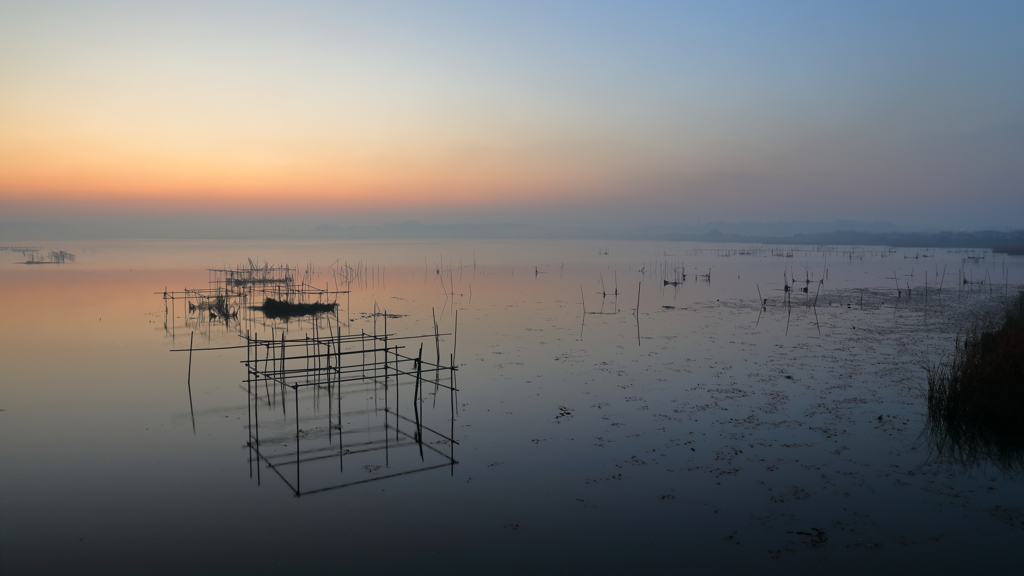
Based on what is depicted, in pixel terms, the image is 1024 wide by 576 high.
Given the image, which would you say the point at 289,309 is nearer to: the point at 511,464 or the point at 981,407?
the point at 511,464

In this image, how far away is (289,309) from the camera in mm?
18594

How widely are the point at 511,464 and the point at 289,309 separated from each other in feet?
44.4

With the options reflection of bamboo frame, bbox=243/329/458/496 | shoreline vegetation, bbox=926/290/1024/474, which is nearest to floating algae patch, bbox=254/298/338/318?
reflection of bamboo frame, bbox=243/329/458/496

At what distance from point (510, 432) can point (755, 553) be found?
3549 millimetres

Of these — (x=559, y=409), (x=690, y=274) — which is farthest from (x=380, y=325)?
(x=690, y=274)

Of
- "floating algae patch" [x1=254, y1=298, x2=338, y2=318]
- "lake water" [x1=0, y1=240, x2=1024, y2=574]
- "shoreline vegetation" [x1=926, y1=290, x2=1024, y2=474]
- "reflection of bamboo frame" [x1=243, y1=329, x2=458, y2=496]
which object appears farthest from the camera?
"floating algae patch" [x1=254, y1=298, x2=338, y2=318]

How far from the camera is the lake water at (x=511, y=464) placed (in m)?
5.11

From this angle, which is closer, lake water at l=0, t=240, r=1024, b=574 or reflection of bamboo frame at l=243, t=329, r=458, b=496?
lake water at l=0, t=240, r=1024, b=574

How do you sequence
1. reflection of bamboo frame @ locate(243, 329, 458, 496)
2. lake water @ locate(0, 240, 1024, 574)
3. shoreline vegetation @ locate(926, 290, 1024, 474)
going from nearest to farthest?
lake water @ locate(0, 240, 1024, 574)
reflection of bamboo frame @ locate(243, 329, 458, 496)
shoreline vegetation @ locate(926, 290, 1024, 474)

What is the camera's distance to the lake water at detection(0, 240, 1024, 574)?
5109 millimetres

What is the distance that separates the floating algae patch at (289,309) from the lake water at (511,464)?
11.7 feet

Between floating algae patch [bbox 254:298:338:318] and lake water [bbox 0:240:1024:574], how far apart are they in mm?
3558

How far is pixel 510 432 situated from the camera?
7945mm

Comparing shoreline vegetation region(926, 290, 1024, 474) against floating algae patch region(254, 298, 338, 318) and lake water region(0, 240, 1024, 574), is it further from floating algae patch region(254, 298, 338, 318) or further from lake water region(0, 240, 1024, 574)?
floating algae patch region(254, 298, 338, 318)
